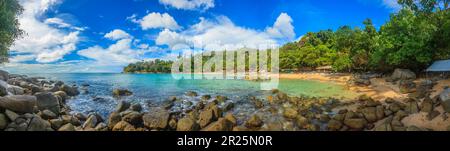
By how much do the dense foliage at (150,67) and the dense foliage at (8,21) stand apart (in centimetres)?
9997

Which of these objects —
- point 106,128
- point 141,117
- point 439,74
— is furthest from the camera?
point 439,74

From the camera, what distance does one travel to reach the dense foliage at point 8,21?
1631 cm

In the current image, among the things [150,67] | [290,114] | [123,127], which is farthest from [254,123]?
[150,67]

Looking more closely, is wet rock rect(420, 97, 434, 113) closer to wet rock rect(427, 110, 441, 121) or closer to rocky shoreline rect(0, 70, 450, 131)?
rocky shoreline rect(0, 70, 450, 131)

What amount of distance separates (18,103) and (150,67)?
129 m

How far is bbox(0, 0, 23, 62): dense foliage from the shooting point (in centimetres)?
1631

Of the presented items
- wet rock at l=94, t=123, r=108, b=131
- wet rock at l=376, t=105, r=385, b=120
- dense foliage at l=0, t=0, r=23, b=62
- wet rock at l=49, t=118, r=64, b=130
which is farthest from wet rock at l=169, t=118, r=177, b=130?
dense foliage at l=0, t=0, r=23, b=62

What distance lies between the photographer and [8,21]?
16891mm

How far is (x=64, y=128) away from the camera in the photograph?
9.22m

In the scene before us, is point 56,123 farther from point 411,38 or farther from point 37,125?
point 411,38
